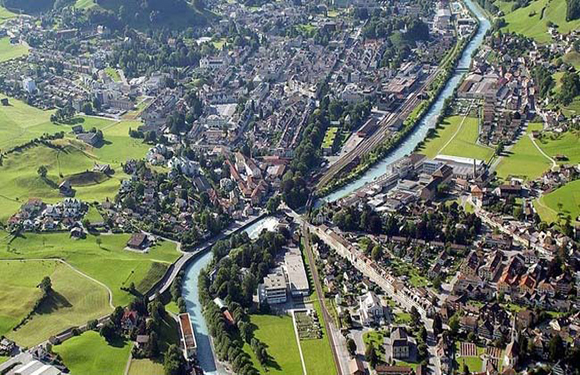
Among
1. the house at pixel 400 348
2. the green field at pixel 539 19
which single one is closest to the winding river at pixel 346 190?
the green field at pixel 539 19

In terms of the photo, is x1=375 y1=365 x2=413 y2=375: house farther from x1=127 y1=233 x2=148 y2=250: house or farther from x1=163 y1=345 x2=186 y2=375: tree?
x1=127 y1=233 x2=148 y2=250: house

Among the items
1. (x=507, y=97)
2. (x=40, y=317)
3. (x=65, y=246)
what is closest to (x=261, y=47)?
(x=507, y=97)

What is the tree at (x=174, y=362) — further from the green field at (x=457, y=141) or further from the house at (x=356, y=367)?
the green field at (x=457, y=141)

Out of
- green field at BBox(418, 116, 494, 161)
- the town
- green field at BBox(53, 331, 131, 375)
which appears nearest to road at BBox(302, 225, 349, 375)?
the town

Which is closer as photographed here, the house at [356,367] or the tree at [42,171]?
the house at [356,367]

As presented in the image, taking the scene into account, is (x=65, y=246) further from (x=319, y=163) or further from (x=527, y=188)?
(x=527, y=188)

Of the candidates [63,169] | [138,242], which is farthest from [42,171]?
[138,242]
